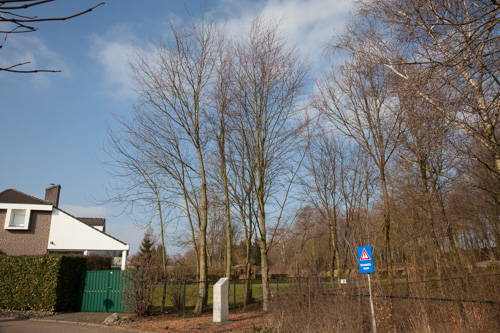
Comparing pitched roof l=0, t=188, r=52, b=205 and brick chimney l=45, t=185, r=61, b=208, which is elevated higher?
brick chimney l=45, t=185, r=61, b=208

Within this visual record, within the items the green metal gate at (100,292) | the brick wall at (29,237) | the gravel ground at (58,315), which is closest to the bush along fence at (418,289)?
the gravel ground at (58,315)

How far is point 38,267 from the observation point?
15.8 meters

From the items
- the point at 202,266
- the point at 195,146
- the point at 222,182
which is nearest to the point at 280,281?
the point at 202,266

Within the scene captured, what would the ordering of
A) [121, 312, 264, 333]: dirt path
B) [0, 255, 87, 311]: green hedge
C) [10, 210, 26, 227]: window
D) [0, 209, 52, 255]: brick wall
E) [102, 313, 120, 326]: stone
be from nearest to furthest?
[121, 312, 264, 333]: dirt path
[102, 313, 120, 326]: stone
[0, 255, 87, 311]: green hedge
[0, 209, 52, 255]: brick wall
[10, 210, 26, 227]: window

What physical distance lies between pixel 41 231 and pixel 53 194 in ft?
17.1

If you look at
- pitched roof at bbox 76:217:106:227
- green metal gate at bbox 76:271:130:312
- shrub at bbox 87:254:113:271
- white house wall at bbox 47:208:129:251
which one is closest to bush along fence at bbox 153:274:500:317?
green metal gate at bbox 76:271:130:312

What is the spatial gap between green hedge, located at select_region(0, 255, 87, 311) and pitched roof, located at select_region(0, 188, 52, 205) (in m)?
10.8

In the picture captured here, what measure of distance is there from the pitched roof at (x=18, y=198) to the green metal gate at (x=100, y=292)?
12496 mm

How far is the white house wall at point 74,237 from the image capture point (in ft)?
85.3

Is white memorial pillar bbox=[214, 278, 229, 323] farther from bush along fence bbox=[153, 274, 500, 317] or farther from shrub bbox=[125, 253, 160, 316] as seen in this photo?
shrub bbox=[125, 253, 160, 316]

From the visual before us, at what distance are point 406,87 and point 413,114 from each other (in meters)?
0.67

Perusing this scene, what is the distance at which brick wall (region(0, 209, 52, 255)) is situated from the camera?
24.9 metres

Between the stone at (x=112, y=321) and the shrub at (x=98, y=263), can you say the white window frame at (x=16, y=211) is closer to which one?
the shrub at (x=98, y=263)

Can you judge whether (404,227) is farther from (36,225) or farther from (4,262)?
(36,225)
